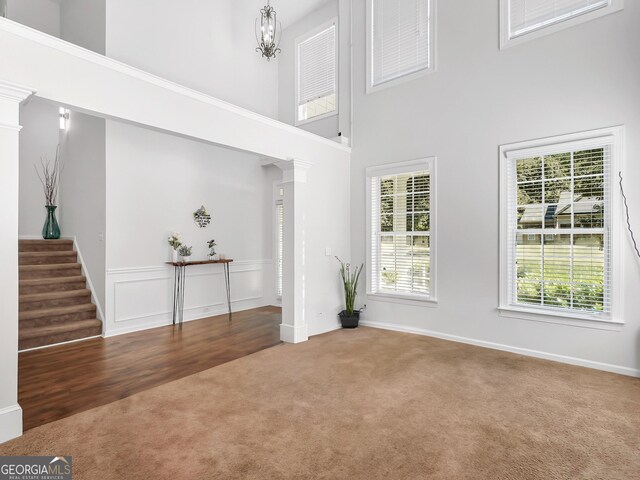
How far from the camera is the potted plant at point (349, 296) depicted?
206 inches

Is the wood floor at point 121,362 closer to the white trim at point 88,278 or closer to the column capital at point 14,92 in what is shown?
the white trim at point 88,278

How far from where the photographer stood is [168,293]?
550cm

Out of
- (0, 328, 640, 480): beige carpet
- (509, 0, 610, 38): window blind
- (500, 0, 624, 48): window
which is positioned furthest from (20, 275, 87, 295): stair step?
(509, 0, 610, 38): window blind

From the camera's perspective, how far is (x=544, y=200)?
394 centimetres

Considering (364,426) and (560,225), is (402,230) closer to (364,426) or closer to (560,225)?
(560,225)

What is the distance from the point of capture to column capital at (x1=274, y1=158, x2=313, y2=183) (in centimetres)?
452

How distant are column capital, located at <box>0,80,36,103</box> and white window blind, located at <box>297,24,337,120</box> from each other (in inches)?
176

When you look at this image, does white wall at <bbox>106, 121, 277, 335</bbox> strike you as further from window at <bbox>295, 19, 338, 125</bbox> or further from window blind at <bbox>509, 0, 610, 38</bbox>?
window blind at <bbox>509, 0, 610, 38</bbox>

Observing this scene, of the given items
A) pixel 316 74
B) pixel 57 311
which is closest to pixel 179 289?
pixel 57 311

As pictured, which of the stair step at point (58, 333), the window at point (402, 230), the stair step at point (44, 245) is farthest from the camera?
the stair step at point (44, 245)

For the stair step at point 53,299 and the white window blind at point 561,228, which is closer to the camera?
the white window blind at point 561,228

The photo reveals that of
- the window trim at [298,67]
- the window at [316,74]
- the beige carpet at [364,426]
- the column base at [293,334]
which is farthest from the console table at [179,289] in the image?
the window at [316,74]

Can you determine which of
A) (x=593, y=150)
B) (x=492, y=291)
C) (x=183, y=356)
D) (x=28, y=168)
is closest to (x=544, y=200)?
(x=593, y=150)

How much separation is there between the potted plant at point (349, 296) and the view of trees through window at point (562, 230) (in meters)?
2.10
